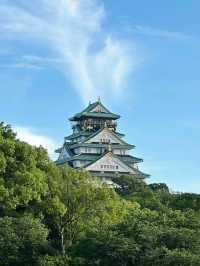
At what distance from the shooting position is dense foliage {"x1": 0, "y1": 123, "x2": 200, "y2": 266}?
20516 millimetres

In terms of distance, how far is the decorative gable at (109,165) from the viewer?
62438 millimetres

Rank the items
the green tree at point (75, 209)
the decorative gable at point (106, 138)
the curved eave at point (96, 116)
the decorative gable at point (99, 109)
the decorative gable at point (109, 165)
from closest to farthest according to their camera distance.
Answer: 1. the green tree at point (75, 209)
2. the decorative gable at point (109, 165)
3. the decorative gable at point (106, 138)
4. the curved eave at point (96, 116)
5. the decorative gable at point (99, 109)

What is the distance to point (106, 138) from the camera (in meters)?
66.1

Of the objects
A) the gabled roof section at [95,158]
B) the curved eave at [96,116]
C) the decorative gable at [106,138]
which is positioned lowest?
the gabled roof section at [95,158]

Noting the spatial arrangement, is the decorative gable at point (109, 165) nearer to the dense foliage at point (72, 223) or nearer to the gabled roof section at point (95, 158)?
the gabled roof section at point (95, 158)

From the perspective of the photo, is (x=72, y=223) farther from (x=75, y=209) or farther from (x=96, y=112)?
(x=96, y=112)

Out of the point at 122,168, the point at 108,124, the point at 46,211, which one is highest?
the point at 108,124

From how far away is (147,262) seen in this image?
20.2m

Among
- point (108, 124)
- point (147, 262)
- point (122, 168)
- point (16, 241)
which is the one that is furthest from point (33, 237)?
point (108, 124)

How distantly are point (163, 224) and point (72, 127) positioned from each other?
4929cm

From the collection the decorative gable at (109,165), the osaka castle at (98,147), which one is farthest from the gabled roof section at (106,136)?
the decorative gable at (109,165)

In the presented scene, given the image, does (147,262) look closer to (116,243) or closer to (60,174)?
(116,243)

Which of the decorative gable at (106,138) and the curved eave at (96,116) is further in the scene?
the curved eave at (96,116)

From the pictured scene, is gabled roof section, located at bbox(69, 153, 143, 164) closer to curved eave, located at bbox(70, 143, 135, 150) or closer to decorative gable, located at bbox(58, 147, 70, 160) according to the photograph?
curved eave, located at bbox(70, 143, 135, 150)
